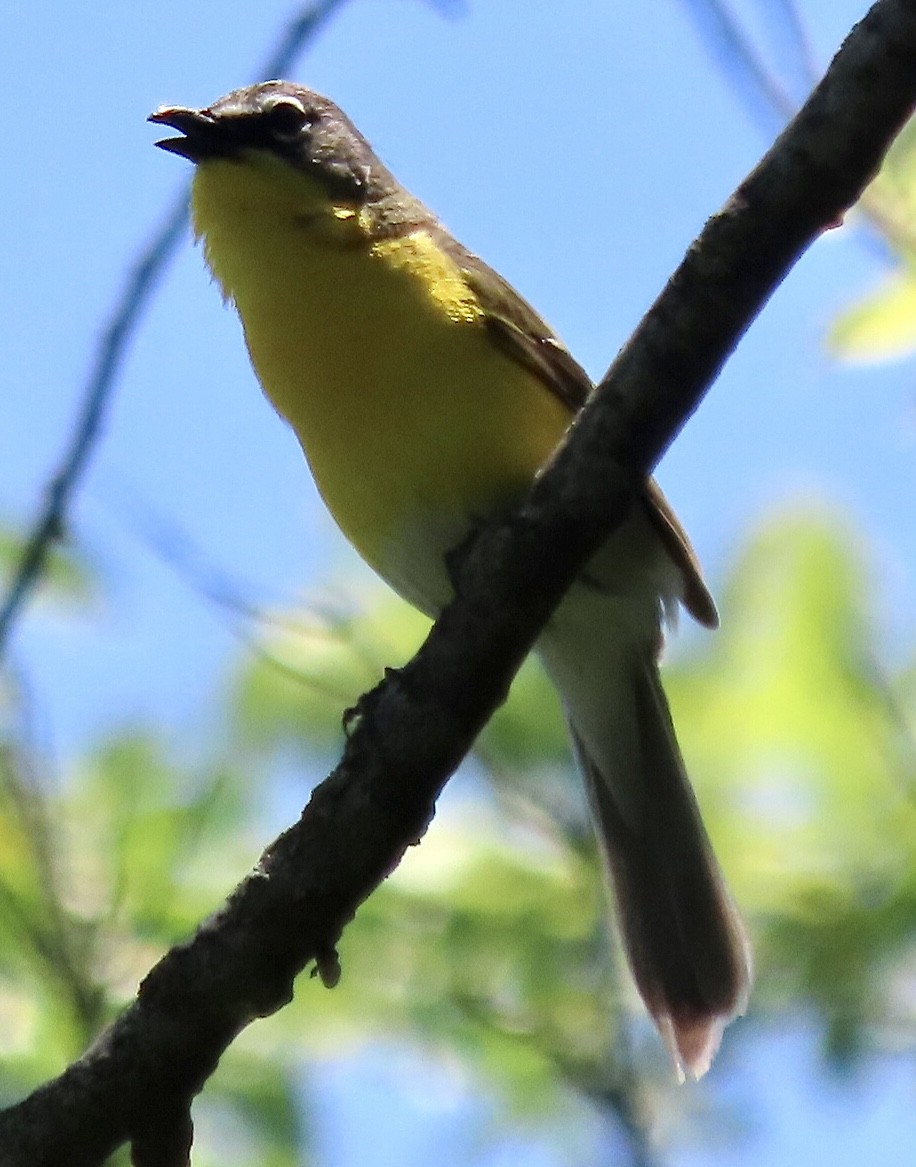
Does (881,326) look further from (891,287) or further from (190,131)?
(190,131)

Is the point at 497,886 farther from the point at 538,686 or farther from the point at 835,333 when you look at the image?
the point at 835,333

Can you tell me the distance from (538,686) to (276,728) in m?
1.08

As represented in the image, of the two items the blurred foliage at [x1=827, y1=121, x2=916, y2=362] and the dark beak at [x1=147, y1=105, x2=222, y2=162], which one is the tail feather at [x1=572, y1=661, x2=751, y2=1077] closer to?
the blurred foliage at [x1=827, y1=121, x2=916, y2=362]

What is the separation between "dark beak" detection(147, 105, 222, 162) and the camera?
453cm

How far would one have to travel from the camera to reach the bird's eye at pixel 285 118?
4691mm

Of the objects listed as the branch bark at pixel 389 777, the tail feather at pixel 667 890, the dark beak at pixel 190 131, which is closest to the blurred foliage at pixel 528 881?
the tail feather at pixel 667 890

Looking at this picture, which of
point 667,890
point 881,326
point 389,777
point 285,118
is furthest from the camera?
point 667,890

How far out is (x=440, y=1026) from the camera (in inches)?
196

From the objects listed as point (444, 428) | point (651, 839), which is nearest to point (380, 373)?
point (444, 428)

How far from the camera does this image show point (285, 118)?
4730 millimetres

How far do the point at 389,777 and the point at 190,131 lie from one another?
7.51 feet

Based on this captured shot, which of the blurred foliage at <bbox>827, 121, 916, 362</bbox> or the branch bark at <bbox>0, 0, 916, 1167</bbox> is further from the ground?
the blurred foliage at <bbox>827, 121, 916, 362</bbox>

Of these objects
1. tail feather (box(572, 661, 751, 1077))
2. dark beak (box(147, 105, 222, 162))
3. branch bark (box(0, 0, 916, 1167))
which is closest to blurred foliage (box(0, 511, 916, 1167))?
tail feather (box(572, 661, 751, 1077))

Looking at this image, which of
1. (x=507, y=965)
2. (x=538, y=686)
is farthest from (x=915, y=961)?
(x=538, y=686)
